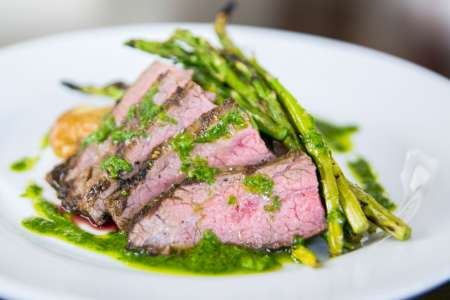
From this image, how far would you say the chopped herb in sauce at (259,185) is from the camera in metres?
3.76

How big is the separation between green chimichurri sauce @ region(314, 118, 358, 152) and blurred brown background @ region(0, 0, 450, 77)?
2.16 meters

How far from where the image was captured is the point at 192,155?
3957 millimetres

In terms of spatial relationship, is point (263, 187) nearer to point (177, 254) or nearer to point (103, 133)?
point (177, 254)

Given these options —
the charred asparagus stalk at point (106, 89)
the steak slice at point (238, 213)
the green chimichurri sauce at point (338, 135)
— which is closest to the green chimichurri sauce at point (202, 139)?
the steak slice at point (238, 213)

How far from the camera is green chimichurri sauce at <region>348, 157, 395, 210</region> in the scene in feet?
14.2

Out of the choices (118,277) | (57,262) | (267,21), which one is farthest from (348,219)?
(267,21)

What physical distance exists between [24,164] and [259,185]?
7.24ft

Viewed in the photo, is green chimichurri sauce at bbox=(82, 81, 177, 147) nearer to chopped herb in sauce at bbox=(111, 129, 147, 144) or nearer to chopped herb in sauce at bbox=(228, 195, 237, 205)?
chopped herb in sauce at bbox=(111, 129, 147, 144)

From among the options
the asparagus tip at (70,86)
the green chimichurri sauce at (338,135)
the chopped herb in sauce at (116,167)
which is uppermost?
the green chimichurri sauce at (338,135)

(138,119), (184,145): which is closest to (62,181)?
(138,119)

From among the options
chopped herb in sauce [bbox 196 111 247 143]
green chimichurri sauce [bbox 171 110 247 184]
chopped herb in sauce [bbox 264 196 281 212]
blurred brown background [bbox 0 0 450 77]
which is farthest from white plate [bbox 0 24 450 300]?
blurred brown background [bbox 0 0 450 77]

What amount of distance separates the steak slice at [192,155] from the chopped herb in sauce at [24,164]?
1.23 m

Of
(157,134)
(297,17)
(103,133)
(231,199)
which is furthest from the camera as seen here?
(297,17)

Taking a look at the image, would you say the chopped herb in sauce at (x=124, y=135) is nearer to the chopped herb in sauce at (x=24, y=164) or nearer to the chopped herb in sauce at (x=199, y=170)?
the chopped herb in sauce at (x=199, y=170)
